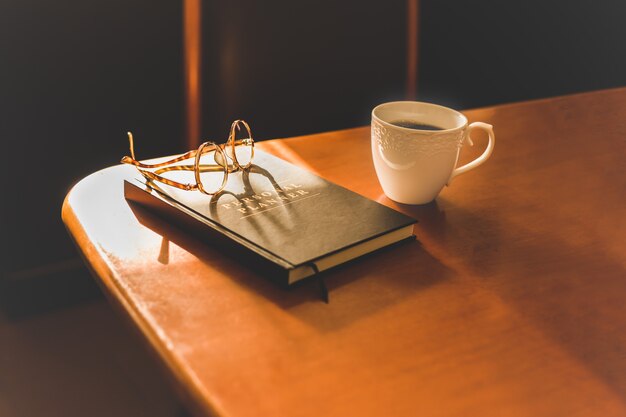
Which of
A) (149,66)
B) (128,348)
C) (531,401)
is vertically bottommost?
(128,348)

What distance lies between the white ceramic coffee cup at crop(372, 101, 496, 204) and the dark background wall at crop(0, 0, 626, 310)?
0.42m

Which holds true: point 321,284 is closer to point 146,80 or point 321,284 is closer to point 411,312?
point 411,312

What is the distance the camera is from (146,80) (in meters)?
1.22

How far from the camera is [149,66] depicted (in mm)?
1211

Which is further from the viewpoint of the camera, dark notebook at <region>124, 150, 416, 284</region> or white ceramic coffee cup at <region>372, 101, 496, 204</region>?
white ceramic coffee cup at <region>372, 101, 496, 204</region>

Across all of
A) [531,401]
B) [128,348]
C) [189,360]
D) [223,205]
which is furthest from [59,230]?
[531,401]

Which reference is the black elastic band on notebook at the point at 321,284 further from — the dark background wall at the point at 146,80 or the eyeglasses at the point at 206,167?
the dark background wall at the point at 146,80

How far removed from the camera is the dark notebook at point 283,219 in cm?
46

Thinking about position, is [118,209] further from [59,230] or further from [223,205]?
[59,230]

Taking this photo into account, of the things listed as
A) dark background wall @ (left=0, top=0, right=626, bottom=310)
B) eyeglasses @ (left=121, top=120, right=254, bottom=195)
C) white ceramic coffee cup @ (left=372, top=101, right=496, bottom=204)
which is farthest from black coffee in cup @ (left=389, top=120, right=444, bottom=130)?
dark background wall @ (left=0, top=0, right=626, bottom=310)

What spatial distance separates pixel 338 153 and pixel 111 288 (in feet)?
1.23

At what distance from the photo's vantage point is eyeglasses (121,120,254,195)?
0.55 m

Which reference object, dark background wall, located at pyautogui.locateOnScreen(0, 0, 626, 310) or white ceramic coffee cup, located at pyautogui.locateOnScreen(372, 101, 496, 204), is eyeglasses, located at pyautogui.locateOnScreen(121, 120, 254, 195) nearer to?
white ceramic coffee cup, located at pyautogui.locateOnScreen(372, 101, 496, 204)

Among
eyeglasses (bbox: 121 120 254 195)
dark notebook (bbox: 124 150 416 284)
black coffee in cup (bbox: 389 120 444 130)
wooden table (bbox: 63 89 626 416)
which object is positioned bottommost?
wooden table (bbox: 63 89 626 416)
